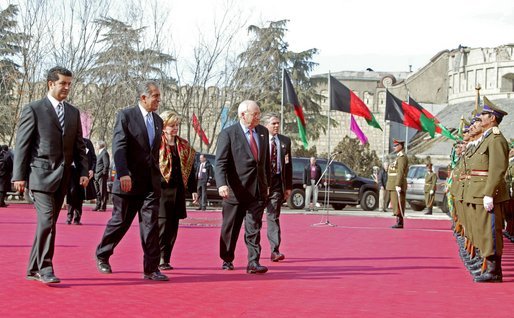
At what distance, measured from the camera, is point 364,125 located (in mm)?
84438

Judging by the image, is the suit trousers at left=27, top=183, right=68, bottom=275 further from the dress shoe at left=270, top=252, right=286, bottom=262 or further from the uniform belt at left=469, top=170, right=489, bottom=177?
the uniform belt at left=469, top=170, right=489, bottom=177

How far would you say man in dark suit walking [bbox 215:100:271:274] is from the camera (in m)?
10.9

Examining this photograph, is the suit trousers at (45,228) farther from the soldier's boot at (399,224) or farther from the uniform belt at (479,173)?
the soldier's boot at (399,224)

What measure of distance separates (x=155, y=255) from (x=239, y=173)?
1.78 metres

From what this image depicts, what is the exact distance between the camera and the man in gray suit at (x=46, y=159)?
888cm

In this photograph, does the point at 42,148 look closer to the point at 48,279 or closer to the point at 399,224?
the point at 48,279

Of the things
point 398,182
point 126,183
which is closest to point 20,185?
point 126,183

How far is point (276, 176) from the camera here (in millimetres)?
12672

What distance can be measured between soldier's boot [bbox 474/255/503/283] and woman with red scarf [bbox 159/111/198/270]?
329cm

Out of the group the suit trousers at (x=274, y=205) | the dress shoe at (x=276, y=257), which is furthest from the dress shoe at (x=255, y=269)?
the suit trousers at (x=274, y=205)

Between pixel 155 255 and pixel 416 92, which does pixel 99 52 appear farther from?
pixel 416 92

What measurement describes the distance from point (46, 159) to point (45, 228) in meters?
0.64

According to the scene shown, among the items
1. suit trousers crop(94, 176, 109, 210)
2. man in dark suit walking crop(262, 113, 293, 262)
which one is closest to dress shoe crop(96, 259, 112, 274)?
man in dark suit walking crop(262, 113, 293, 262)

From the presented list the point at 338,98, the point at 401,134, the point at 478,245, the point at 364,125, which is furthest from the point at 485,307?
the point at 364,125
